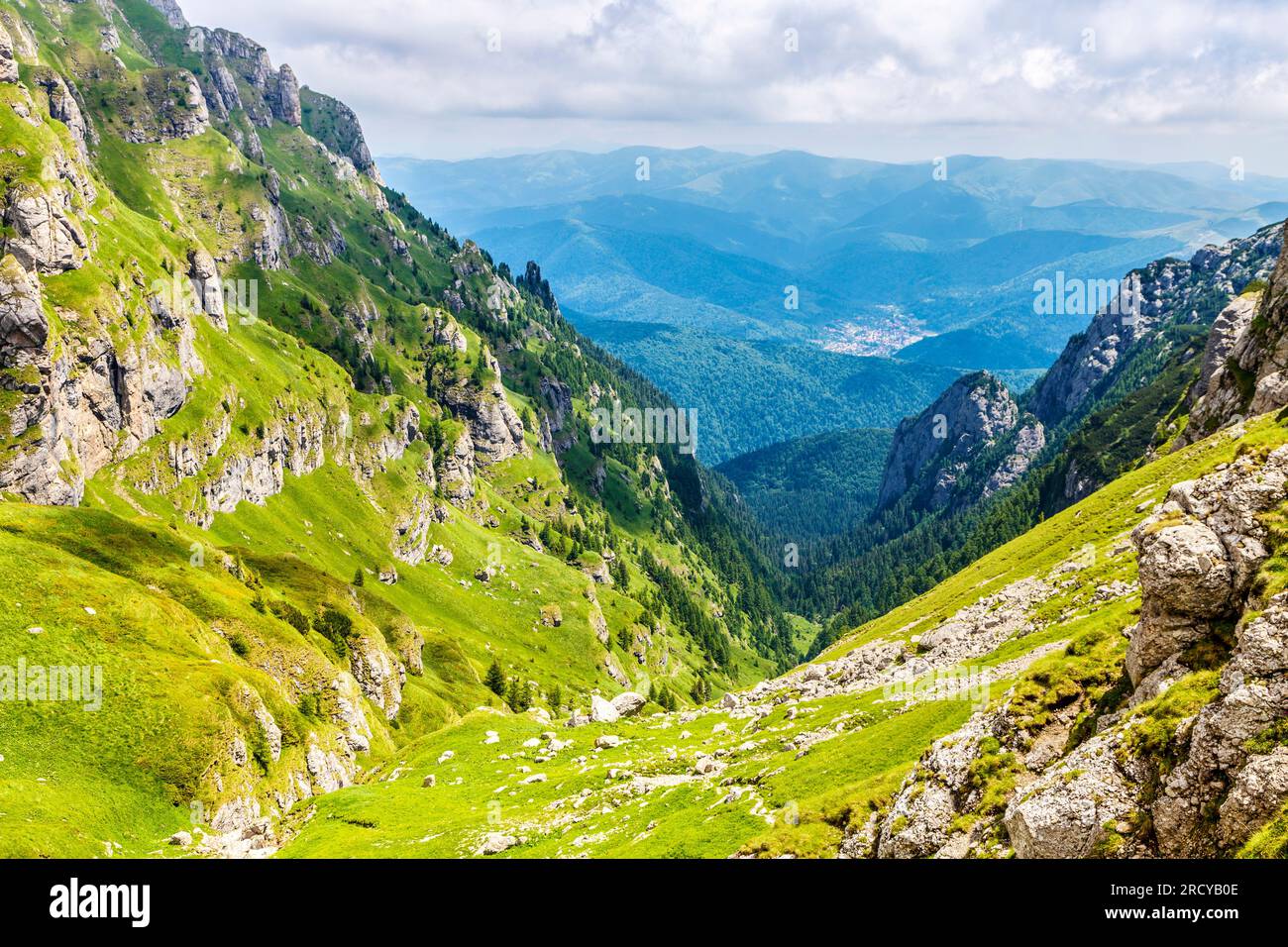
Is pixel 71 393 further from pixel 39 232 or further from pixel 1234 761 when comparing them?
pixel 1234 761

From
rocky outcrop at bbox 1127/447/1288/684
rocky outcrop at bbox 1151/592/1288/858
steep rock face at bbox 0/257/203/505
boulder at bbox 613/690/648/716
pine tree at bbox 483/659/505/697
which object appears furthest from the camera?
pine tree at bbox 483/659/505/697

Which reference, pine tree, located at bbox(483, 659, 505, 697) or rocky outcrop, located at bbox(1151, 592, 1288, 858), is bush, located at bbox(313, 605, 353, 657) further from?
rocky outcrop, located at bbox(1151, 592, 1288, 858)

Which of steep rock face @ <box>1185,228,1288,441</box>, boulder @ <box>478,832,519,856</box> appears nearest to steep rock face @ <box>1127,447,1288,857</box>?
boulder @ <box>478,832,519,856</box>

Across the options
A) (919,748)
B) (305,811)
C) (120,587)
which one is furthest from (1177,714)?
(120,587)

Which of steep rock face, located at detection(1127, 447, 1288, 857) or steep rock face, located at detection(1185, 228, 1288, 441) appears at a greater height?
steep rock face, located at detection(1185, 228, 1288, 441)

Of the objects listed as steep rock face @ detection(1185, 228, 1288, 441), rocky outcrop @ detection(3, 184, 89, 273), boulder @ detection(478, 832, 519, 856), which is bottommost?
boulder @ detection(478, 832, 519, 856)

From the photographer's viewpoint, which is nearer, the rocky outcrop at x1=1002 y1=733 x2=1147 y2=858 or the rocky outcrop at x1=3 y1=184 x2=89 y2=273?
the rocky outcrop at x1=1002 y1=733 x2=1147 y2=858

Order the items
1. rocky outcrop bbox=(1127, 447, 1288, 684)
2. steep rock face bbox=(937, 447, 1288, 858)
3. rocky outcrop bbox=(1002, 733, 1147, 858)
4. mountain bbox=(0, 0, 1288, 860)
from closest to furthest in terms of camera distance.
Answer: steep rock face bbox=(937, 447, 1288, 858) → rocky outcrop bbox=(1002, 733, 1147, 858) → mountain bbox=(0, 0, 1288, 860) → rocky outcrop bbox=(1127, 447, 1288, 684)

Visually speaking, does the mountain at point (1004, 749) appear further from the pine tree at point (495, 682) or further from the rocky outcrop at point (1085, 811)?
the pine tree at point (495, 682)
